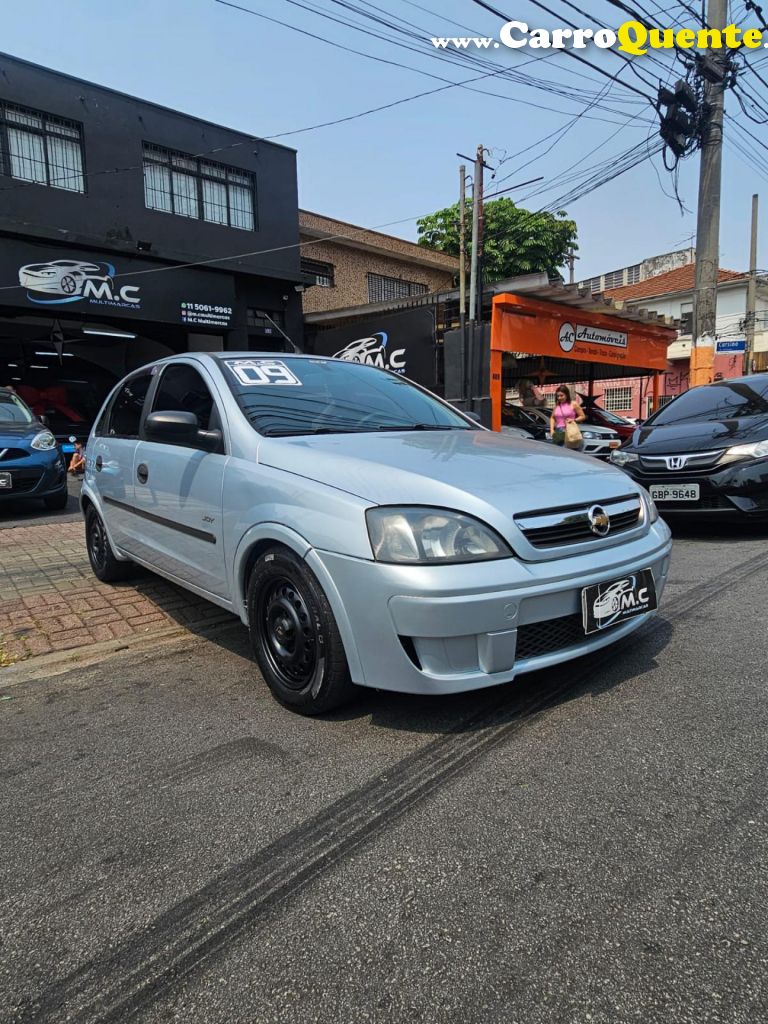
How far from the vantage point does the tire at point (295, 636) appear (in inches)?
94.0

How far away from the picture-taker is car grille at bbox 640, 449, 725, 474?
17.7ft

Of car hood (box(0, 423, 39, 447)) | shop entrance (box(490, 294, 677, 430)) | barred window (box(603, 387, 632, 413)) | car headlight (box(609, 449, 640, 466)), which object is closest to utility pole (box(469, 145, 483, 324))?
shop entrance (box(490, 294, 677, 430))

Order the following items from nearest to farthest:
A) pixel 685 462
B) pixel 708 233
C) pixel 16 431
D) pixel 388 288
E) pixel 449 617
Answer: pixel 449 617
pixel 685 462
pixel 16 431
pixel 708 233
pixel 388 288

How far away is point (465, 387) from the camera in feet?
41.8

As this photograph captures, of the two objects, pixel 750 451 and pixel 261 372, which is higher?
pixel 261 372

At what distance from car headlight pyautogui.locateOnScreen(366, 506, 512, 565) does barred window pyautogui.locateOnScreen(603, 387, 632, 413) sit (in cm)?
3114

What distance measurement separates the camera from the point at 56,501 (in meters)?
8.25

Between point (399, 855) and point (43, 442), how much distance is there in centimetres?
764

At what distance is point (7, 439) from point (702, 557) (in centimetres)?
744

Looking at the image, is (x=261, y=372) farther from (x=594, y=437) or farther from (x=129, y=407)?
(x=594, y=437)

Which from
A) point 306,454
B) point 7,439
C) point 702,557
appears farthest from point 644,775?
point 7,439

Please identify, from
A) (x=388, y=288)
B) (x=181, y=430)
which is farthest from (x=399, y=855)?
(x=388, y=288)

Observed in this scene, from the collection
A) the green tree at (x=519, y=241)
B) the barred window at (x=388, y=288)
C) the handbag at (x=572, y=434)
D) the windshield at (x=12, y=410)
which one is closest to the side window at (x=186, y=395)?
the windshield at (x=12, y=410)

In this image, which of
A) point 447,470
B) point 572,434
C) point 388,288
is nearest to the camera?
point 447,470
